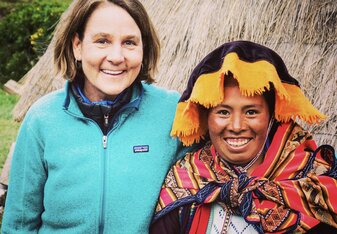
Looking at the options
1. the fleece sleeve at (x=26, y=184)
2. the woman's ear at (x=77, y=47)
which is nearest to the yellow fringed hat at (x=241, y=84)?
the woman's ear at (x=77, y=47)

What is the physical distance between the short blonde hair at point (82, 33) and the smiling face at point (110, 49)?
0.11 feet

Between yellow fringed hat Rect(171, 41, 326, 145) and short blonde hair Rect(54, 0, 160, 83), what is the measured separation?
32 centimetres

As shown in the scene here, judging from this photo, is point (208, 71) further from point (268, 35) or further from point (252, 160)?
point (268, 35)

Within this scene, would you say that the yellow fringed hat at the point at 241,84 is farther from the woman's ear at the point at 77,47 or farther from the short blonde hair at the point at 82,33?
the woman's ear at the point at 77,47

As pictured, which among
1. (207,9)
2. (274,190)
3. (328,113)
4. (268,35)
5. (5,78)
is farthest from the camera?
(5,78)

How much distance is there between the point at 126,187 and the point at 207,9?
2.03 meters

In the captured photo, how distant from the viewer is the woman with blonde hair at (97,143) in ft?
7.55

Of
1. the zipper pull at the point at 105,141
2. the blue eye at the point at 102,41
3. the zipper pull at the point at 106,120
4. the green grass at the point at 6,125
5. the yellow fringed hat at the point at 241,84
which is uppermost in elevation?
the blue eye at the point at 102,41

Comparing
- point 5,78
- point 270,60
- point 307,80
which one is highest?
point 270,60

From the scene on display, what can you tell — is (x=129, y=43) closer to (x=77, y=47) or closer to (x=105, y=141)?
(x=77, y=47)

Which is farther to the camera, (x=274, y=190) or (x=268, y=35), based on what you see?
(x=268, y=35)

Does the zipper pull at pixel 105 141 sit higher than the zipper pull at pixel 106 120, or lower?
lower

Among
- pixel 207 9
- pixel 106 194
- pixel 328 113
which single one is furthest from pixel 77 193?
pixel 207 9

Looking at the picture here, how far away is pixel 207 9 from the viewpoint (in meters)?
3.96
